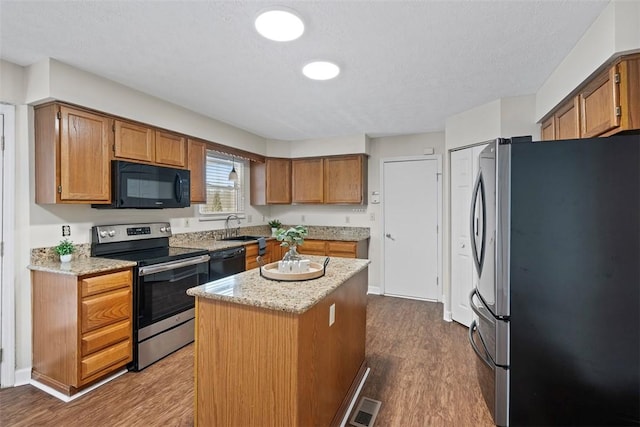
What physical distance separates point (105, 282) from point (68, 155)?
3.35 feet

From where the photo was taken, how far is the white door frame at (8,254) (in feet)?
7.34

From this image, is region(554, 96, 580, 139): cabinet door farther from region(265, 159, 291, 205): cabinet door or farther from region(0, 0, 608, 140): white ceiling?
region(265, 159, 291, 205): cabinet door

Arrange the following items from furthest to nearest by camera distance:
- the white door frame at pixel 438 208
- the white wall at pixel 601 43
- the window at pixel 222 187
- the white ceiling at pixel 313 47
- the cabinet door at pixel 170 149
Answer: the white door frame at pixel 438 208, the window at pixel 222 187, the cabinet door at pixel 170 149, the white ceiling at pixel 313 47, the white wall at pixel 601 43

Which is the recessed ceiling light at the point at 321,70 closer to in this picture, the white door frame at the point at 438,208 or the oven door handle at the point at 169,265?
the oven door handle at the point at 169,265

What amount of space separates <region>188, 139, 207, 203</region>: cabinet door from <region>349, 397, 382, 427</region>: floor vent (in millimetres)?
2667

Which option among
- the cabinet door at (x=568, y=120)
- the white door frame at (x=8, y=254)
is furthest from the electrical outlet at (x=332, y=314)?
the white door frame at (x=8, y=254)

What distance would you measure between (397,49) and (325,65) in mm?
524

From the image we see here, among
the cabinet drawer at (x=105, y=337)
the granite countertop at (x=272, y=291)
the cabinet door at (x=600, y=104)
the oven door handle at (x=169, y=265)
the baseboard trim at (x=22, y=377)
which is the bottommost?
Answer: the baseboard trim at (x=22, y=377)

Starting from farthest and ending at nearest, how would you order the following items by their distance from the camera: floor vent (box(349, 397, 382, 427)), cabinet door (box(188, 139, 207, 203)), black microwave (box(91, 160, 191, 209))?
cabinet door (box(188, 139, 207, 203))
black microwave (box(91, 160, 191, 209))
floor vent (box(349, 397, 382, 427))

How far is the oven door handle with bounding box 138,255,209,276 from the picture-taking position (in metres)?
2.49

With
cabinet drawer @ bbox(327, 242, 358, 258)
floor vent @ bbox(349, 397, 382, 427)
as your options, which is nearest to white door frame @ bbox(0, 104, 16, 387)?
floor vent @ bbox(349, 397, 382, 427)

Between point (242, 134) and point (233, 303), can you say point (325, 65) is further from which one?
point (242, 134)

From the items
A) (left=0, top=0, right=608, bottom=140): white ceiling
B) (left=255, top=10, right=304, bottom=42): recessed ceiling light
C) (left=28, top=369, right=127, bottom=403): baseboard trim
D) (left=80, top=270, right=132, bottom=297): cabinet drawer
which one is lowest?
(left=28, top=369, right=127, bottom=403): baseboard trim

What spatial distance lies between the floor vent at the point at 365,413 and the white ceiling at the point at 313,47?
244cm
